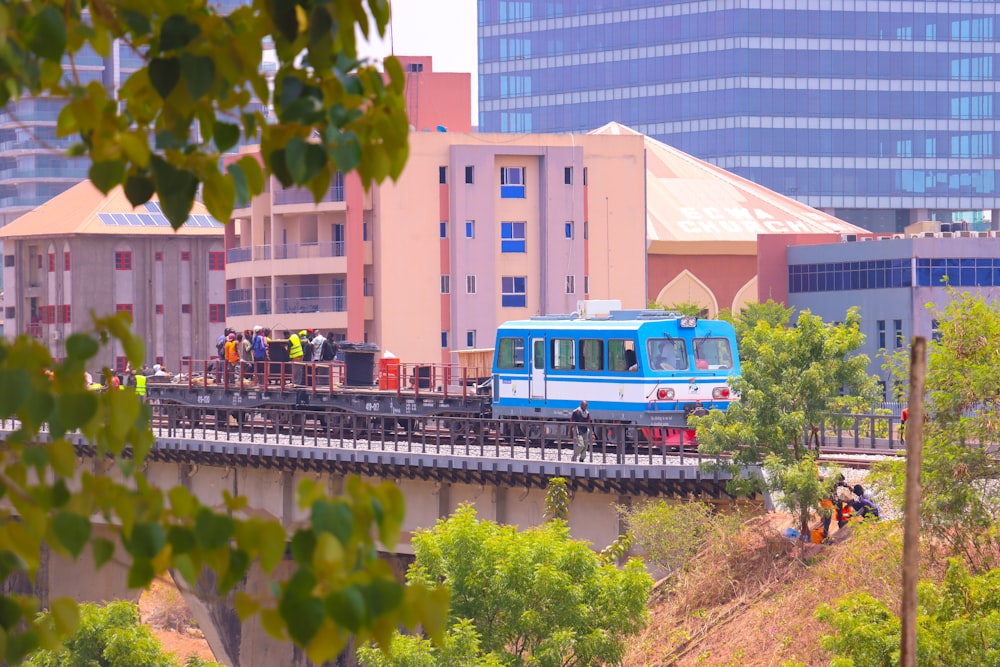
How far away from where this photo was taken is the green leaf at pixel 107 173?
499 centimetres

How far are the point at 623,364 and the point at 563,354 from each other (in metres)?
1.45

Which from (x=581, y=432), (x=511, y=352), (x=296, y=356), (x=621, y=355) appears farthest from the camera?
(x=296, y=356)

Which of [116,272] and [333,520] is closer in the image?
[333,520]

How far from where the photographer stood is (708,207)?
287 ft

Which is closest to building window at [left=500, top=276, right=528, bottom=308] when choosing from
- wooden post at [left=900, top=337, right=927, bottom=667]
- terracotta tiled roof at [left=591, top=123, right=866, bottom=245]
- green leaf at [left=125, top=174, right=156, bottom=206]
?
terracotta tiled roof at [left=591, top=123, right=866, bottom=245]

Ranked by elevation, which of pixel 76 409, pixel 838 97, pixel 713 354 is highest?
pixel 838 97

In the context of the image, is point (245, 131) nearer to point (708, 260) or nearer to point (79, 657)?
point (79, 657)

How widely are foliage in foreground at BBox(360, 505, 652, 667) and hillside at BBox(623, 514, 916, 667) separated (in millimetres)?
2610

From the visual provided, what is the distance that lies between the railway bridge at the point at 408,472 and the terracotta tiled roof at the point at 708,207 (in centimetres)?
3867

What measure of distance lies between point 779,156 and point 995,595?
101458 mm

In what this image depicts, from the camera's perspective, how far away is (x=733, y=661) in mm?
25750

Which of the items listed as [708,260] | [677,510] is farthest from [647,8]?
[677,510]

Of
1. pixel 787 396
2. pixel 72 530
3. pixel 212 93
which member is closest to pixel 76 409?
pixel 72 530

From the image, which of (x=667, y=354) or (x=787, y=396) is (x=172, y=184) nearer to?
(x=787, y=396)
